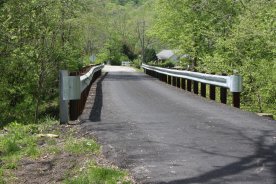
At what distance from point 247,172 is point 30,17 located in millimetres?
15626

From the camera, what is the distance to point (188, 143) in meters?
7.15

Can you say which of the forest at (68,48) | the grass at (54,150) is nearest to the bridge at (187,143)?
the grass at (54,150)

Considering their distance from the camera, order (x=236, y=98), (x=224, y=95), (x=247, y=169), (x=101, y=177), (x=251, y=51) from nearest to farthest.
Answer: (x=101, y=177) → (x=247, y=169) → (x=236, y=98) → (x=224, y=95) → (x=251, y=51)

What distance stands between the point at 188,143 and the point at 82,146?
5.35 ft

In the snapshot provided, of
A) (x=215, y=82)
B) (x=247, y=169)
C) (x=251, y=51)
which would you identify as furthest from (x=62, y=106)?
(x=251, y=51)

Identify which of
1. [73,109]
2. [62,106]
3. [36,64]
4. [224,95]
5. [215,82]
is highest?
[36,64]

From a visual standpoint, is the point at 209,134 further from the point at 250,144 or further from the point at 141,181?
the point at 141,181

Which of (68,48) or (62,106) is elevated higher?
(68,48)

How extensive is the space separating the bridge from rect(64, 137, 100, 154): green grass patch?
195 mm

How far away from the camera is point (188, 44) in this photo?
1464 inches

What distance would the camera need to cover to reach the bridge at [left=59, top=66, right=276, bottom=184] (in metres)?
5.34

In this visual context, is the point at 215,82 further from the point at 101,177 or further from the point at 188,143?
the point at 101,177

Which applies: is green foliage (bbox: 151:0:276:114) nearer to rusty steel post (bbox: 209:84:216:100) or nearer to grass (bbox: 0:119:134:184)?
rusty steel post (bbox: 209:84:216:100)

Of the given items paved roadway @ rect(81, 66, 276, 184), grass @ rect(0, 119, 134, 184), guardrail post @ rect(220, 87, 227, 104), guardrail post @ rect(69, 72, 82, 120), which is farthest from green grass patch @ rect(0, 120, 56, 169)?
guardrail post @ rect(220, 87, 227, 104)
